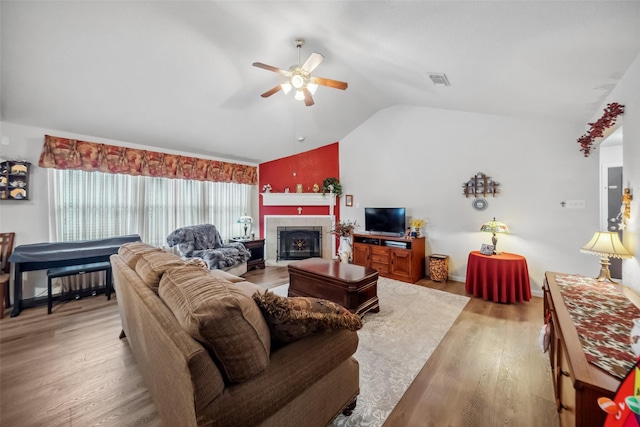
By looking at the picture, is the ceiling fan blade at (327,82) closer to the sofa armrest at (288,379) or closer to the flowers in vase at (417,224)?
the sofa armrest at (288,379)

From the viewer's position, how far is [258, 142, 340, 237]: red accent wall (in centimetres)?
598

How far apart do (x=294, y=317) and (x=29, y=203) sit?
455 centimetres

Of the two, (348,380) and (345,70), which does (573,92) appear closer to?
(345,70)

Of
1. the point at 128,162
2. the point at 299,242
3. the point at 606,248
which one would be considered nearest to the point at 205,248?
the point at 128,162

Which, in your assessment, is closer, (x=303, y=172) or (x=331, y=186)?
(x=331, y=186)

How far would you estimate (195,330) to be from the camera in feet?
3.21

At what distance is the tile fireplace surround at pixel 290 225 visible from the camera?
5.86 metres

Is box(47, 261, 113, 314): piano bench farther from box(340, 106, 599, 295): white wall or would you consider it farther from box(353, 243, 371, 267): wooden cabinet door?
box(340, 106, 599, 295): white wall

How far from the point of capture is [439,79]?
120 inches

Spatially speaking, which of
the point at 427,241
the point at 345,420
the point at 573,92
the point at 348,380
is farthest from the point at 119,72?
the point at 427,241

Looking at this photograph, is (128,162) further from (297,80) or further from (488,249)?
(488,249)

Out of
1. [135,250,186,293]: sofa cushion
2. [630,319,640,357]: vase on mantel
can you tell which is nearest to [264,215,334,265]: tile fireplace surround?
[135,250,186,293]: sofa cushion

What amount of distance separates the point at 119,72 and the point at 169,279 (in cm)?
279

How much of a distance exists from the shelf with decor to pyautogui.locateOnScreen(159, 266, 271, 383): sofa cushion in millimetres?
3911
